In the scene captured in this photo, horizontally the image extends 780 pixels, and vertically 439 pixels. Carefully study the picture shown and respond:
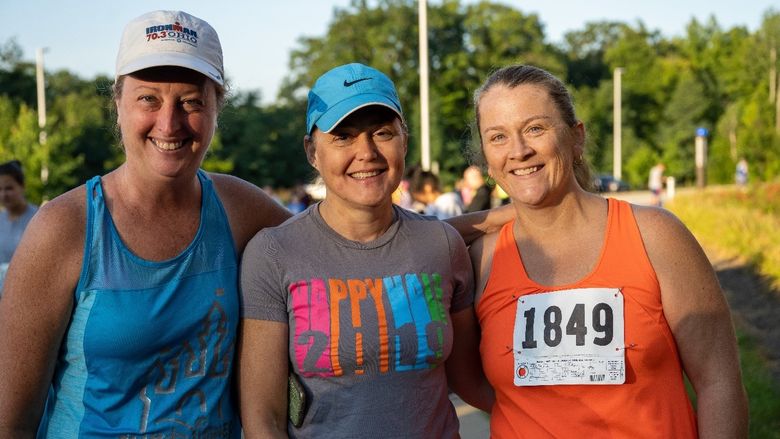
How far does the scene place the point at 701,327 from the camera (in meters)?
2.54

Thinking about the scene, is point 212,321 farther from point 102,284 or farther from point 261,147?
point 261,147

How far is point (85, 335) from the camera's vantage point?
7.72 feet

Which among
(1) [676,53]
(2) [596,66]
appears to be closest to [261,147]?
(2) [596,66]

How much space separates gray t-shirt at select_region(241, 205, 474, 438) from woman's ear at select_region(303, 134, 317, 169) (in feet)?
0.71

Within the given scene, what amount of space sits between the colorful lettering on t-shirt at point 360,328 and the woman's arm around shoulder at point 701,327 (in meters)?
0.74

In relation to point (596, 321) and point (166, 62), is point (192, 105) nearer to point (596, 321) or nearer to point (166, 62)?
point (166, 62)

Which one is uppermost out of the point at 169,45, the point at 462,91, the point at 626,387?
the point at 462,91

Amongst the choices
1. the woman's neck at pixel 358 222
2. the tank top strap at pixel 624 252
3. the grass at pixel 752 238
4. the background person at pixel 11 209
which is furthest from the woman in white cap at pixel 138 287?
the background person at pixel 11 209

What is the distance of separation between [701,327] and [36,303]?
6.52ft

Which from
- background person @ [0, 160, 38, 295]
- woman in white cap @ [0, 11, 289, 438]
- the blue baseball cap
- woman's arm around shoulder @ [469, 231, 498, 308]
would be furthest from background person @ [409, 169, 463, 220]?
woman in white cap @ [0, 11, 289, 438]

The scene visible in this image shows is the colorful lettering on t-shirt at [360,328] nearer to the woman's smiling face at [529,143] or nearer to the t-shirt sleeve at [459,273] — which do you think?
the t-shirt sleeve at [459,273]

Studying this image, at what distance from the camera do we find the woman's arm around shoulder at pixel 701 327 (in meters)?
2.53

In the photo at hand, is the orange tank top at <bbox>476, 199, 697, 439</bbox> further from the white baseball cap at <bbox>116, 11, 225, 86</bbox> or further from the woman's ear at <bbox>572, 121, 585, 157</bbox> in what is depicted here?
the white baseball cap at <bbox>116, 11, 225, 86</bbox>

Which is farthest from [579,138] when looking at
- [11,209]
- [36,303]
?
[11,209]
